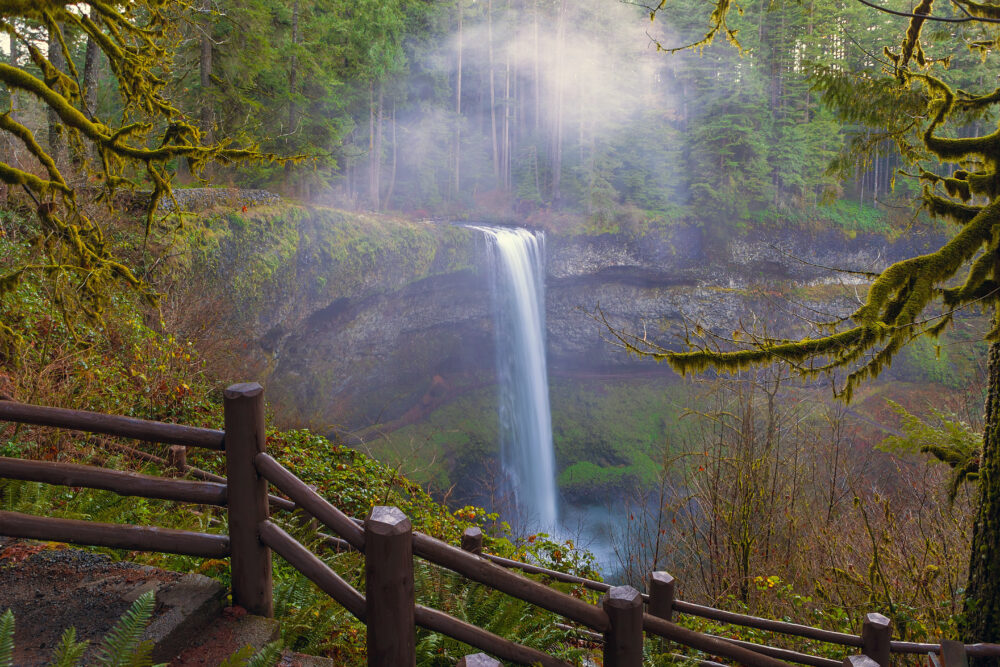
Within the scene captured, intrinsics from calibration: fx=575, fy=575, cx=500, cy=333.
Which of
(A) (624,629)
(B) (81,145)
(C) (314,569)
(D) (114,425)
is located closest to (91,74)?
(B) (81,145)

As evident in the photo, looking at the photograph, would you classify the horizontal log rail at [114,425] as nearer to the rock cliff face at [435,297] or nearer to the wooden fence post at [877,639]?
the wooden fence post at [877,639]

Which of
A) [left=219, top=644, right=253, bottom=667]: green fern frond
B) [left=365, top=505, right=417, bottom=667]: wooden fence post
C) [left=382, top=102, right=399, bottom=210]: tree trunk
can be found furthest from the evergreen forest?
[left=382, top=102, right=399, bottom=210]: tree trunk

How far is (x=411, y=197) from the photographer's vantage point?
31.6m

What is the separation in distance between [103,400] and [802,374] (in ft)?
25.8

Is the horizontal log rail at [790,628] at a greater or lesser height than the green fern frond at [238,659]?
lesser

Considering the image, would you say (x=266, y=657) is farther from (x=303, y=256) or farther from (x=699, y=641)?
(x=303, y=256)

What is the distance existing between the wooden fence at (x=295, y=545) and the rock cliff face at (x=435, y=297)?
9606 mm

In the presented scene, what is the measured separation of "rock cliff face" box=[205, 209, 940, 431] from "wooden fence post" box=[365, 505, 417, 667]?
10.0 m

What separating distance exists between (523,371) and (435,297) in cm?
498

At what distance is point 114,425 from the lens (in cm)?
285

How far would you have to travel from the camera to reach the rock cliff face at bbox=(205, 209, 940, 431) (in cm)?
1586

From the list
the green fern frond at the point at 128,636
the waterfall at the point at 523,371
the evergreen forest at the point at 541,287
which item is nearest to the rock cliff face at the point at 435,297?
the evergreen forest at the point at 541,287

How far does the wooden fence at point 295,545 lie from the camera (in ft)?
7.92

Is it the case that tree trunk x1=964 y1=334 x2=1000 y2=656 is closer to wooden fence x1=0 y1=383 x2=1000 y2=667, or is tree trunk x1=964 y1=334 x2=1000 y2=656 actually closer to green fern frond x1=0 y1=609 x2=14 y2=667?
wooden fence x1=0 y1=383 x2=1000 y2=667
